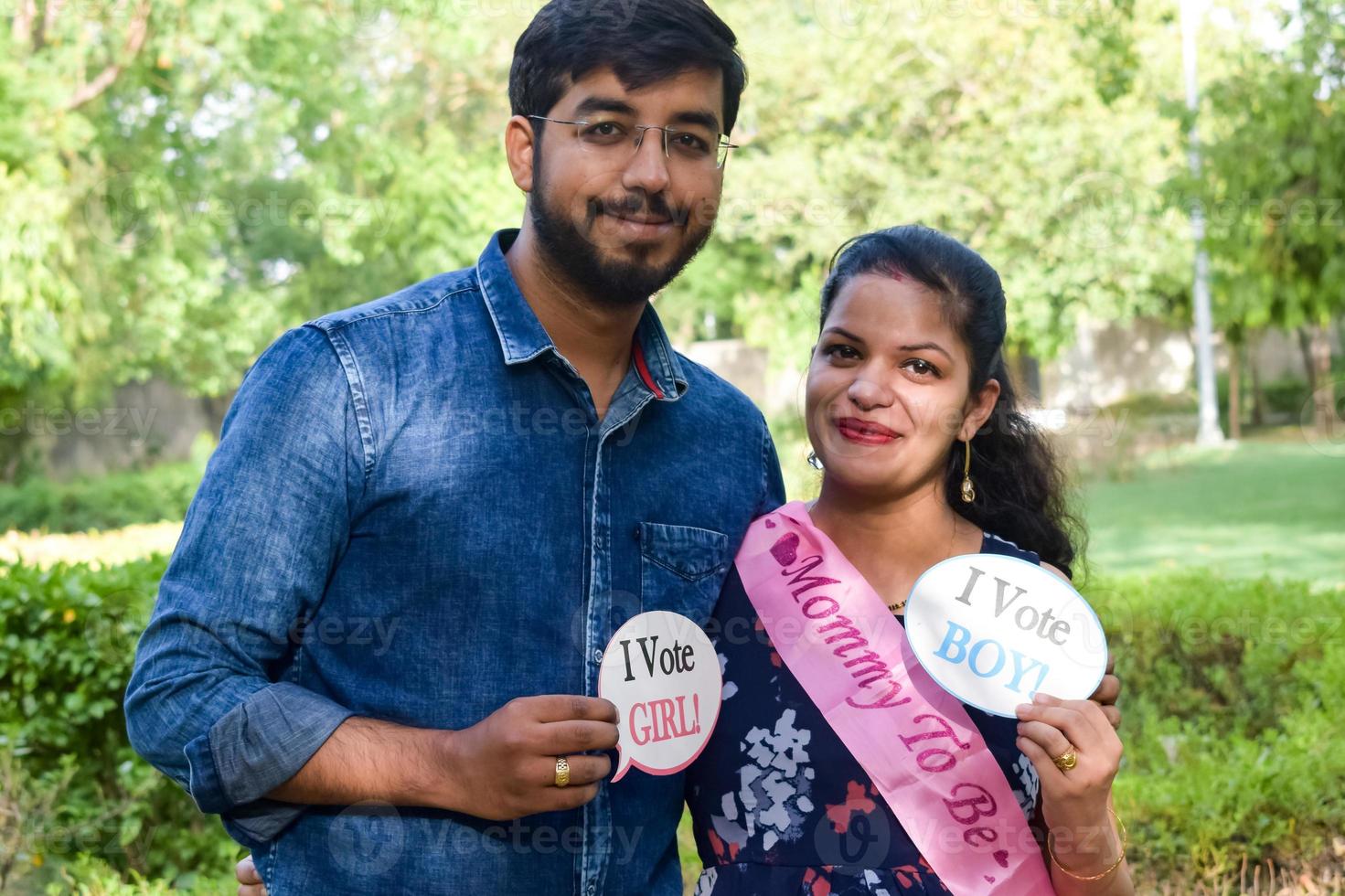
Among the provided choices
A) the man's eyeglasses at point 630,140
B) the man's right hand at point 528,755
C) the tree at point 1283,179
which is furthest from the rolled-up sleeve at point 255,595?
the tree at point 1283,179

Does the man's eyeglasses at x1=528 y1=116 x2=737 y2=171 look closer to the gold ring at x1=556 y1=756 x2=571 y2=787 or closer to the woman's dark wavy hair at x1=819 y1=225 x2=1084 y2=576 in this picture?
the woman's dark wavy hair at x1=819 y1=225 x2=1084 y2=576

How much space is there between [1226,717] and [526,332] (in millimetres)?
4161

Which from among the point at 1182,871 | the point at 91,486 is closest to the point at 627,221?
the point at 1182,871

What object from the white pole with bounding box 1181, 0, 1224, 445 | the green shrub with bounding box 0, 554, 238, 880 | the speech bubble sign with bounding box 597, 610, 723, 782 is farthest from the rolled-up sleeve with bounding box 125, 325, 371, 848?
the white pole with bounding box 1181, 0, 1224, 445

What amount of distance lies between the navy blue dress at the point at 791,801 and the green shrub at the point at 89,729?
9.29 ft

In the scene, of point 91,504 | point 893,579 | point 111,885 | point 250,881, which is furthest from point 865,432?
point 91,504

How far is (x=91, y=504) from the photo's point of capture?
1502cm

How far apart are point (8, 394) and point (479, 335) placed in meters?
15.3

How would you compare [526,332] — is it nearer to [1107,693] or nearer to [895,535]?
[895,535]

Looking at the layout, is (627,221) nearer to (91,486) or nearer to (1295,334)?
(91,486)

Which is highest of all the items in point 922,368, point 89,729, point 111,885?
point 922,368

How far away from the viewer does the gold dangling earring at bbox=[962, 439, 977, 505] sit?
92.9 inches

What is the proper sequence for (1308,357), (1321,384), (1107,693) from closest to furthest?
(1107,693) < (1321,384) < (1308,357)

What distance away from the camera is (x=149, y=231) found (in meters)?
13.9
